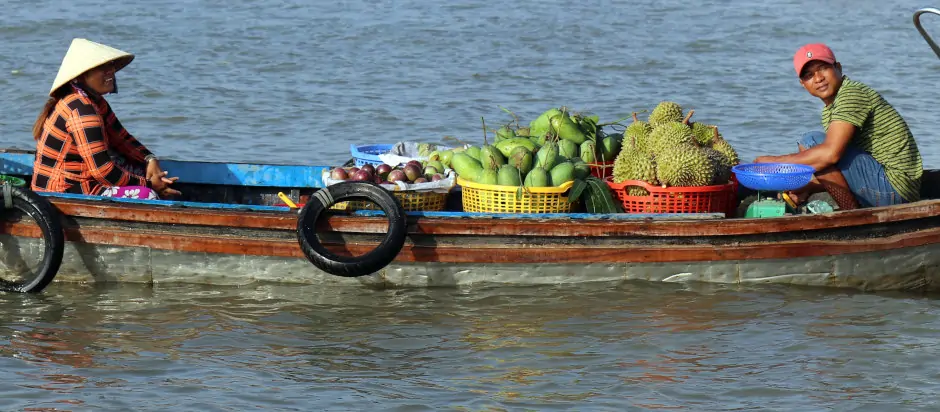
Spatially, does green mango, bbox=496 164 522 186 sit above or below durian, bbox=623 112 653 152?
below

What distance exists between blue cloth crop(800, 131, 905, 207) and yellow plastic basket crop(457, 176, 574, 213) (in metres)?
1.48

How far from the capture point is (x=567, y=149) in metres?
6.69

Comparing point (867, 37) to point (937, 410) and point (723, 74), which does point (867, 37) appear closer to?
point (723, 74)

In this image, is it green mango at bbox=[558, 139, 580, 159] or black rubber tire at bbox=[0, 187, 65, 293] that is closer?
black rubber tire at bbox=[0, 187, 65, 293]

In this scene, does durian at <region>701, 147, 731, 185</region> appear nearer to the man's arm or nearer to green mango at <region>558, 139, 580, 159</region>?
the man's arm

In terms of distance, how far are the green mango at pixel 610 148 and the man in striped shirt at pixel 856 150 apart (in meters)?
0.78

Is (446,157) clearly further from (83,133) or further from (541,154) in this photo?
(83,133)

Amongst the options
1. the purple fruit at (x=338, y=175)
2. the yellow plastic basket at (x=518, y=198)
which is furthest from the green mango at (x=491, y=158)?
the purple fruit at (x=338, y=175)

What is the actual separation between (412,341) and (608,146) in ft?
5.72

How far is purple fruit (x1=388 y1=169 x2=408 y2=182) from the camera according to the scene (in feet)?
21.3

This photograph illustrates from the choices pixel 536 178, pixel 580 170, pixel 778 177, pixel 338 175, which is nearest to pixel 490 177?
pixel 536 178

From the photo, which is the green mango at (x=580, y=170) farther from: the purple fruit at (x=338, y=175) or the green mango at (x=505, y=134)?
the purple fruit at (x=338, y=175)

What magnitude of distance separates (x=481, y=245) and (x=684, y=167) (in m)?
1.09

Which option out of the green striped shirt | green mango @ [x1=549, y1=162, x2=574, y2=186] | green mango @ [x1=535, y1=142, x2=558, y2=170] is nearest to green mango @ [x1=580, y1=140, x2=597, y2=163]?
green mango @ [x1=535, y1=142, x2=558, y2=170]
